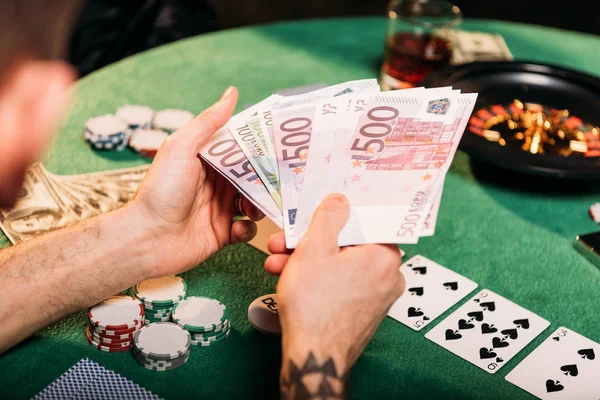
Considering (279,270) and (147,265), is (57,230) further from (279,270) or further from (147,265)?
(279,270)

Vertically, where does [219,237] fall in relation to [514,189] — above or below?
above

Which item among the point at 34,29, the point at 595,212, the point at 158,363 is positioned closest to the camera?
the point at 158,363

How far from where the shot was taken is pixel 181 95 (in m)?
2.59

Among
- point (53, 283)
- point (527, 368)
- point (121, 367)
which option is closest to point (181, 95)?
point (53, 283)

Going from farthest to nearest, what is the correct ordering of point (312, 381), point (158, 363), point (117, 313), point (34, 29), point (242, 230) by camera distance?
1. point (34, 29)
2. point (242, 230)
3. point (117, 313)
4. point (158, 363)
5. point (312, 381)

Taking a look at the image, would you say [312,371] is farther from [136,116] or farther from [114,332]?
[136,116]

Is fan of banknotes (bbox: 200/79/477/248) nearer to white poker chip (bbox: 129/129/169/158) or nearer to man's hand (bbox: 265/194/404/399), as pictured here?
man's hand (bbox: 265/194/404/399)

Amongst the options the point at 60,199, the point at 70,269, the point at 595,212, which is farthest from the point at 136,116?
the point at 595,212

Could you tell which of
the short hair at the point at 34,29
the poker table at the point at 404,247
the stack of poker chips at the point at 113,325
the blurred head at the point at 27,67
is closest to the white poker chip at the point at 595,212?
the poker table at the point at 404,247

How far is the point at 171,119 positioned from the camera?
2.36 meters

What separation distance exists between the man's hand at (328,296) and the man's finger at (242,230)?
27 cm

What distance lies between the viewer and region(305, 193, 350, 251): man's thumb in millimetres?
1461

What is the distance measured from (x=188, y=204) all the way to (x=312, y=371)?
0.54 m

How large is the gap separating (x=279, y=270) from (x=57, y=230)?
1.92 ft
